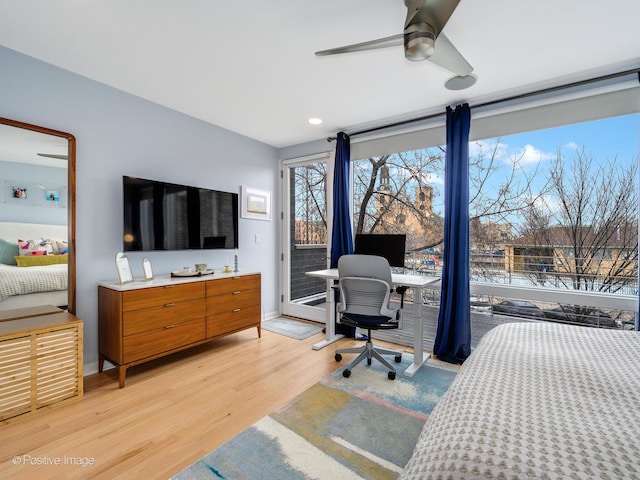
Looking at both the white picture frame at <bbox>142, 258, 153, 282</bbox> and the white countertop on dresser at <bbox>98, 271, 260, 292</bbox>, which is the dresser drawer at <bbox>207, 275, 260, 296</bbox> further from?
the white picture frame at <bbox>142, 258, 153, 282</bbox>

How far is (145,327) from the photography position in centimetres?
251

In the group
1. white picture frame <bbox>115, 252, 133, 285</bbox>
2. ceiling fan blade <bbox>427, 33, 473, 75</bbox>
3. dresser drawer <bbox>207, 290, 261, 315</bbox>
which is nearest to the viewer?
ceiling fan blade <bbox>427, 33, 473, 75</bbox>

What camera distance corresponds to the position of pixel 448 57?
5.92 ft

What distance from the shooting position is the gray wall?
7.55ft

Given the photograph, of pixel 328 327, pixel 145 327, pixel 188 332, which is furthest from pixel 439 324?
pixel 145 327

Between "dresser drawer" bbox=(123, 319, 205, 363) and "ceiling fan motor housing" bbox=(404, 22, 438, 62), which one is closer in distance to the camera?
"ceiling fan motor housing" bbox=(404, 22, 438, 62)

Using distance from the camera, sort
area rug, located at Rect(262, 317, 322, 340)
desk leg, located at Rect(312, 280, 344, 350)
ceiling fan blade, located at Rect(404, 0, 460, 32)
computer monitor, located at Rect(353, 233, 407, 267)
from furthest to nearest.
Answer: area rug, located at Rect(262, 317, 322, 340), desk leg, located at Rect(312, 280, 344, 350), computer monitor, located at Rect(353, 233, 407, 267), ceiling fan blade, located at Rect(404, 0, 460, 32)

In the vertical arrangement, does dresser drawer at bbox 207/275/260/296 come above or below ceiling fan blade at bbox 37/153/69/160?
below

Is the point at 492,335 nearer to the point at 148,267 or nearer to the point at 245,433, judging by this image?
the point at 245,433

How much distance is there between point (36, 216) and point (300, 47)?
2.31m

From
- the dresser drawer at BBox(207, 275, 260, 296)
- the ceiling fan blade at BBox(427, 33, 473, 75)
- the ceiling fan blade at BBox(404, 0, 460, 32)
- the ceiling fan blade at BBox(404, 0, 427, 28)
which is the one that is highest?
the ceiling fan blade at BBox(404, 0, 427, 28)

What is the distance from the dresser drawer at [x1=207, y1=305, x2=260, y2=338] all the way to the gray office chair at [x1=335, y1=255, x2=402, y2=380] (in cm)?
117

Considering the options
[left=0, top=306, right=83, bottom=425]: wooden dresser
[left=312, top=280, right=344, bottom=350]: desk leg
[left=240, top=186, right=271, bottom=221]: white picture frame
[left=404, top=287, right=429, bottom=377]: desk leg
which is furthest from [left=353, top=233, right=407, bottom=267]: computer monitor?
[left=0, top=306, right=83, bottom=425]: wooden dresser

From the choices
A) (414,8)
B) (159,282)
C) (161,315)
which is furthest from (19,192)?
(414,8)
